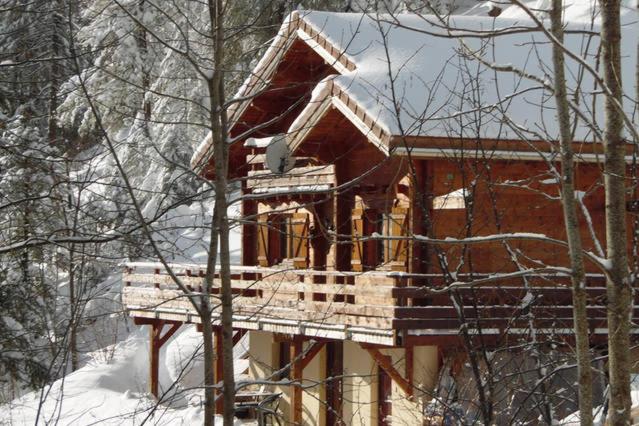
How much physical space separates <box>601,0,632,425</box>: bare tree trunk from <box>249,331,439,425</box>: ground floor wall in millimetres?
8049

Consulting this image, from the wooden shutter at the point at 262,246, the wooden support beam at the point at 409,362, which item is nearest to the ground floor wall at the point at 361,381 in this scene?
the wooden support beam at the point at 409,362

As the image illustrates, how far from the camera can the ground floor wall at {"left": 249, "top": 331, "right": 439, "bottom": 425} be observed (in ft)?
50.8

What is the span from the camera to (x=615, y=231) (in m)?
5.28

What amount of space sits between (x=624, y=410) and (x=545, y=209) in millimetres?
11639

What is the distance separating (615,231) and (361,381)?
1167 cm

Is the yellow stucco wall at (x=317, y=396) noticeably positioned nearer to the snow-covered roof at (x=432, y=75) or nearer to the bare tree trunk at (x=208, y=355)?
the snow-covered roof at (x=432, y=75)

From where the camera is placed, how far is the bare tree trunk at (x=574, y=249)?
518 cm

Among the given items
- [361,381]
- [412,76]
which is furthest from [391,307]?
[412,76]

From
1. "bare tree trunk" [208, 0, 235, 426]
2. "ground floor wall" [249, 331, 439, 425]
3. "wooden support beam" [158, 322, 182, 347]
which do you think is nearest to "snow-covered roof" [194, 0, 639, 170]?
"ground floor wall" [249, 331, 439, 425]

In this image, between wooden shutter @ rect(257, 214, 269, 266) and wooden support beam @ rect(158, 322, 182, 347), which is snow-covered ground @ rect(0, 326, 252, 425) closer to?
wooden support beam @ rect(158, 322, 182, 347)

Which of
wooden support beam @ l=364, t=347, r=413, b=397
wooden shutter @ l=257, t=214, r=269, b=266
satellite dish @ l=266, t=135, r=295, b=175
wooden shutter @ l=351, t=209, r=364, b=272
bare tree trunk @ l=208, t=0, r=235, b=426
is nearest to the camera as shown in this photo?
bare tree trunk @ l=208, t=0, r=235, b=426

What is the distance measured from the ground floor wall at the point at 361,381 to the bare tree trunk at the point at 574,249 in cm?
794

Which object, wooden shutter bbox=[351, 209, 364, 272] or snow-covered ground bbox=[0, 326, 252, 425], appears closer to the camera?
wooden shutter bbox=[351, 209, 364, 272]

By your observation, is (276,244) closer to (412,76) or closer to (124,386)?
(124,386)
